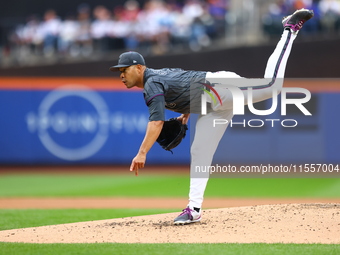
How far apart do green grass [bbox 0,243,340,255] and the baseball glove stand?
1.24 metres

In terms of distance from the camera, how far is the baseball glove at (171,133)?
20.3ft

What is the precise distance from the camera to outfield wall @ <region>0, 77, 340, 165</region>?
47.4 ft

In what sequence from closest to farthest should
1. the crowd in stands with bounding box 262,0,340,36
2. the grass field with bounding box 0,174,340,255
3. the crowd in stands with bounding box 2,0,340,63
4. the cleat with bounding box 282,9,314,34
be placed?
1. the grass field with bounding box 0,174,340,255
2. the cleat with bounding box 282,9,314,34
3. the crowd in stands with bounding box 262,0,340,36
4. the crowd in stands with bounding box 2,0,340,63

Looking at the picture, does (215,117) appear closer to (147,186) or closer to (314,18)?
(147,186)

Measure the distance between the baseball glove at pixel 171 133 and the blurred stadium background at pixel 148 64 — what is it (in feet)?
27.1

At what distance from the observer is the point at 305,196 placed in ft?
34.0

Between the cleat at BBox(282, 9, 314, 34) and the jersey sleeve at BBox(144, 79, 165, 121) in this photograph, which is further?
the cleat at BBox(282, 9, 314, 34)

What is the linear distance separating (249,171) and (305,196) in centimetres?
448

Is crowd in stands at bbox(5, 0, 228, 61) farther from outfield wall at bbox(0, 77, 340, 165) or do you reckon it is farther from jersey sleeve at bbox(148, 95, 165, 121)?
jersey sleeve at bbox(148, 95, 165, 121)

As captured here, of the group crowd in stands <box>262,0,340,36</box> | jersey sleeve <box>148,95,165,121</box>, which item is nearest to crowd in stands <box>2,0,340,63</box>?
crowd in stands <box>262,0,340,36</box>

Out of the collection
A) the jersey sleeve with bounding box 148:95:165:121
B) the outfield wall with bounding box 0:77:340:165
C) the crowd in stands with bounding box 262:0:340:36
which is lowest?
the outfield wall with bounding box 0:77:340:165

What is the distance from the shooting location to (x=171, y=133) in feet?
20.4

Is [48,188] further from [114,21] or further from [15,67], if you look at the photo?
[114,21]

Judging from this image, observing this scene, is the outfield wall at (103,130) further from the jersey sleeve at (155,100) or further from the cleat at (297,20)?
the jersey sleeve at (155,100)
